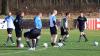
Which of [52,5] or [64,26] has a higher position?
[64,26]

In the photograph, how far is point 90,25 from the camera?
170 ft

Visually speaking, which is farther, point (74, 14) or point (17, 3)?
point (17, 3)

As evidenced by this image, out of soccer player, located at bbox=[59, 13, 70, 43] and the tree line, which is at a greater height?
soccer player, located at bbox=[59, 13, 70, 43]

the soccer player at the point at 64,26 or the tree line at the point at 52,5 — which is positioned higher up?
the soccer player at the point at 64,26

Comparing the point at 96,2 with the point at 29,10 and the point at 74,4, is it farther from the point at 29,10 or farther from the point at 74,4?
the point at 29,10

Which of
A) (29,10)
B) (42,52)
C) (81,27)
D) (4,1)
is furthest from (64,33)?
(29,10)

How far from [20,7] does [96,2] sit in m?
12.7

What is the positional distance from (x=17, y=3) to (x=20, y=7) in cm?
130

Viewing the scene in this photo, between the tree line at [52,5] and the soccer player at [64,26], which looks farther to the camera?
the tree line at [52,5]

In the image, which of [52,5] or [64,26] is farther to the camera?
[52,5]

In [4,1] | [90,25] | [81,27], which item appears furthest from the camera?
[4,1]

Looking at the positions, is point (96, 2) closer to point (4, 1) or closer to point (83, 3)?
point (83, 3)

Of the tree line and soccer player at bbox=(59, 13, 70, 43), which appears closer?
soccer player at bbox=(59, 13, 70, 43)

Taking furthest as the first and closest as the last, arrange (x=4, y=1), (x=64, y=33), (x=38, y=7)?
1. (x=38, y=7)
2. (x=4, y=1)
3. (x=64, y=33)
